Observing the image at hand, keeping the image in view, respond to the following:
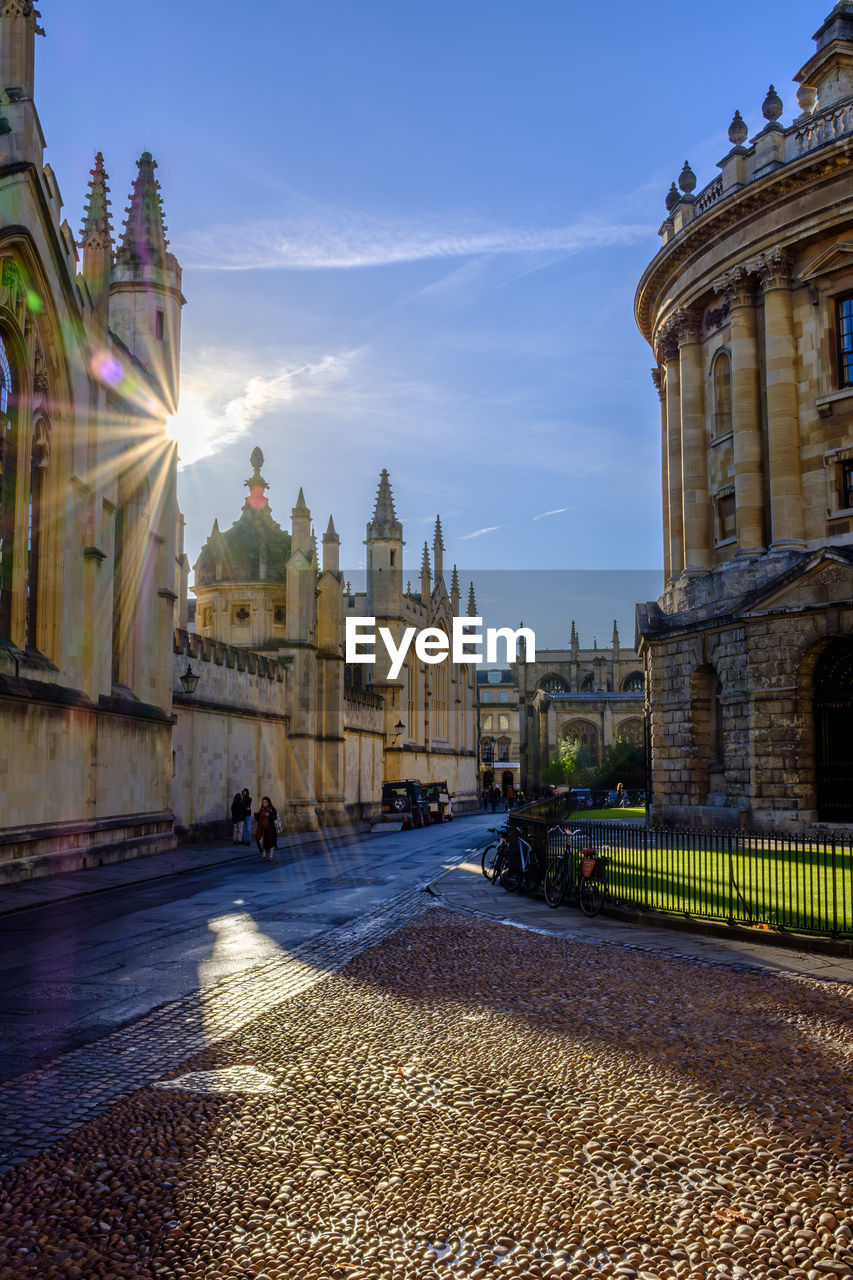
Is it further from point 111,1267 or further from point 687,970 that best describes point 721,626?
point 111,1267

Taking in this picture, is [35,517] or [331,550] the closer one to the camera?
[35,517]

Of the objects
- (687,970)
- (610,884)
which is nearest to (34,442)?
(610,884)

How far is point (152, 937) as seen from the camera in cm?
1203

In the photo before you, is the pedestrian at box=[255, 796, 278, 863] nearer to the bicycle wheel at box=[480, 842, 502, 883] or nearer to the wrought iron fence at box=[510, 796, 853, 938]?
the bicycle wheel at box=[480, 842, 502, 883]

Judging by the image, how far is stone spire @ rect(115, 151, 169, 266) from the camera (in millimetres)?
26844

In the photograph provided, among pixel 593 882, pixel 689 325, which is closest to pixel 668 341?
pixel 689 325

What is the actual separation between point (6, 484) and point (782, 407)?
61.2 feet

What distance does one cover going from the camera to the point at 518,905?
15.6 meters

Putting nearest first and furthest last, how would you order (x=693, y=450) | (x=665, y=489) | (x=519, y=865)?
1. (x=519, y=865)
2. (x=693, y=450)
3. (x=665, y=489)

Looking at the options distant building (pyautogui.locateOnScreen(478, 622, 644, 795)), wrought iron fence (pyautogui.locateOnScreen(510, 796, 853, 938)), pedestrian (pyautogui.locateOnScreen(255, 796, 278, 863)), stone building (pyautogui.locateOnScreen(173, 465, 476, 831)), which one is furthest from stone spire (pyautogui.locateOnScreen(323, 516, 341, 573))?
distant building (pyautogui.locateOnScreen(478, 622, 644, 795))

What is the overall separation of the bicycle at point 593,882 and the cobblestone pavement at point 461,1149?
222 inches

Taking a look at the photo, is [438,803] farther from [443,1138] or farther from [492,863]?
[443,1138]

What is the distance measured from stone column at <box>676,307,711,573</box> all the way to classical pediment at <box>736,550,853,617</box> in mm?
4342

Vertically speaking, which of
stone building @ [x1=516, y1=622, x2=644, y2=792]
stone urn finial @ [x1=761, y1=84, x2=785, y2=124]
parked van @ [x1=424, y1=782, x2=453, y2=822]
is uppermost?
stone urn finial @ [x1=761, y1=84, x2=785, y2=124]
